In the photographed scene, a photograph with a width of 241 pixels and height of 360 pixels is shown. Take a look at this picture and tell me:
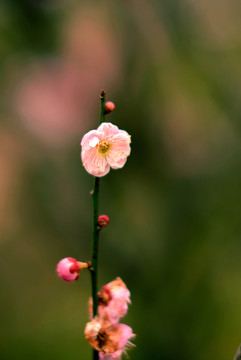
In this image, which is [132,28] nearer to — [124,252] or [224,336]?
[124,252]

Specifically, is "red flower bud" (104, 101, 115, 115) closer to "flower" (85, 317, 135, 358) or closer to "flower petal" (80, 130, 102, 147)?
"flower petal" (80, 130, 102, 147)

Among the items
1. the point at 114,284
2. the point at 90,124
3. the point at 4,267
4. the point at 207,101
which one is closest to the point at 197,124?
the point at 207,101

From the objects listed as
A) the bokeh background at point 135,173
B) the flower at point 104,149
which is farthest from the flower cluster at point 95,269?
the bokeh background at point 135,173

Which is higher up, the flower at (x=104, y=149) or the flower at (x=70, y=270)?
the flower at (x=104, y=149)

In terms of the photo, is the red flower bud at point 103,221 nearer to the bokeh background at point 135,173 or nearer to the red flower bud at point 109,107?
the red flower bud at point 109,107

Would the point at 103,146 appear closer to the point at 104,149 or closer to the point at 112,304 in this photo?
the point at 104,149

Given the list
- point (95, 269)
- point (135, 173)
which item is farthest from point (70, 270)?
point (135, 173)

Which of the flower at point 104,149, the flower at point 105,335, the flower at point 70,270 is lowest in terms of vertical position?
the flower at point 105,335
